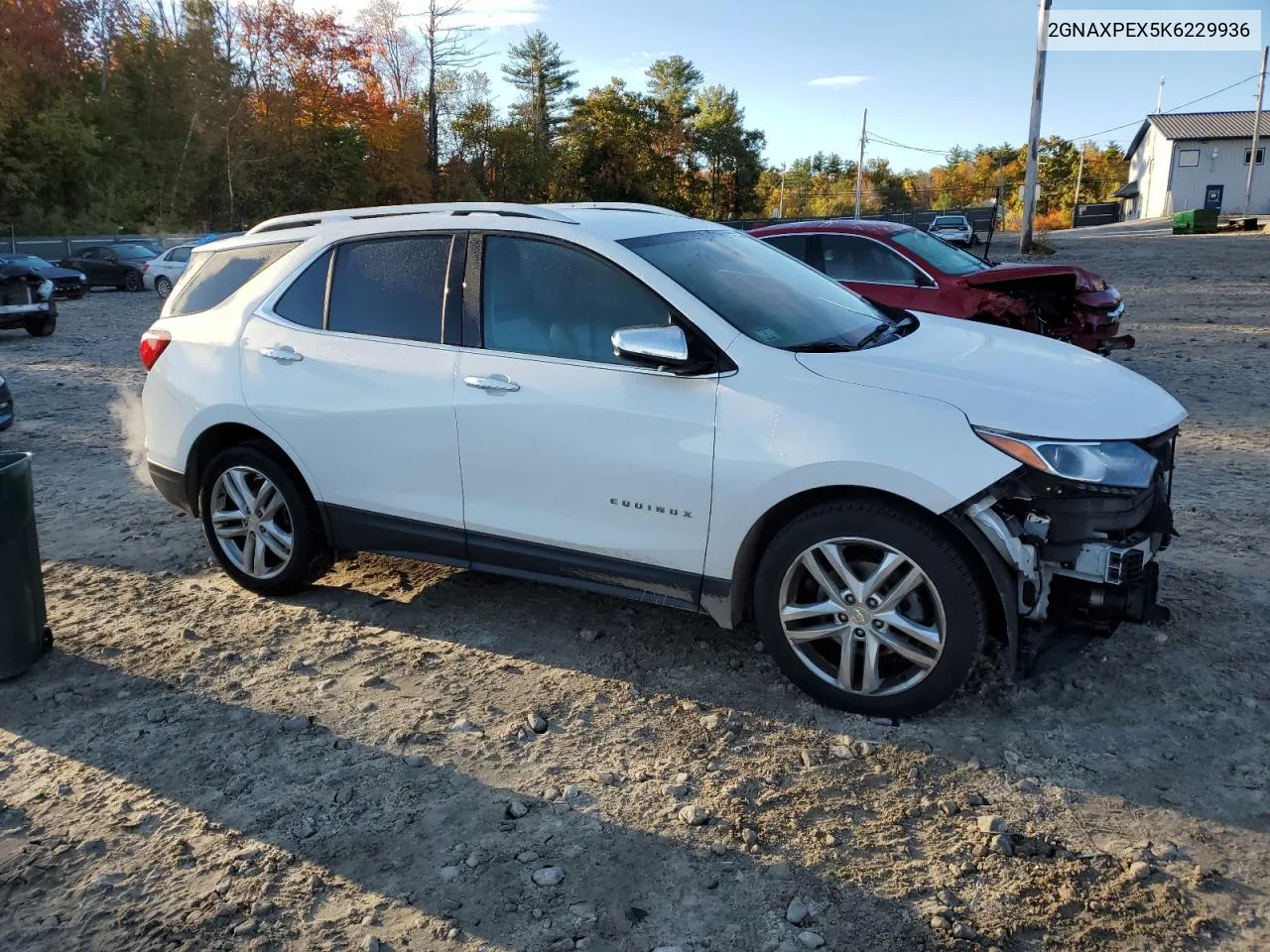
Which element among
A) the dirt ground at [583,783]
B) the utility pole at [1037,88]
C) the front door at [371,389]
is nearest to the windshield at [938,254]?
the dirt ground at [583,783]

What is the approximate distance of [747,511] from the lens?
145 inches

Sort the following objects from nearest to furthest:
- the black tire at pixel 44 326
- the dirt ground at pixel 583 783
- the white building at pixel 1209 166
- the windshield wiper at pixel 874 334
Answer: the dirt ground at pixel 583 783
the windshield wiper at pixel 874 334
the black tire at pixel 44 326
the white building at pixel 1209 166

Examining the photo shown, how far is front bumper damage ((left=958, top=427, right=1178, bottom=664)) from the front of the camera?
338 centimetres

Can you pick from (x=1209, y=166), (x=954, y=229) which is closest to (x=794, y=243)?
(x=954, y=229)

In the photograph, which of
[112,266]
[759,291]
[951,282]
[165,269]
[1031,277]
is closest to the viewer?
[759,291]

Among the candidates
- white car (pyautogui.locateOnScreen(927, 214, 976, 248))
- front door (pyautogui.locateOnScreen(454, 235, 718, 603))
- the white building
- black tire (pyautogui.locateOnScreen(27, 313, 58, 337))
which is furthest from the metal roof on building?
front door (pyautogui.locateOnScreen(454, 235, 718, 603))

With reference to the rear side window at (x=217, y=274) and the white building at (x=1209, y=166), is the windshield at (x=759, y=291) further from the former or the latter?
the white building at (x=1209, y=166)

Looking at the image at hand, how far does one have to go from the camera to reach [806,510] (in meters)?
3.66

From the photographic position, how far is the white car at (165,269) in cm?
2691

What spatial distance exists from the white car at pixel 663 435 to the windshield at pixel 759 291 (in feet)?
0.06

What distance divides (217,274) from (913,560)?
12.3 ft

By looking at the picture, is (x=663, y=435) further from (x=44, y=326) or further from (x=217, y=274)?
(x=44, y=326)

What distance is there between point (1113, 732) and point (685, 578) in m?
1.64

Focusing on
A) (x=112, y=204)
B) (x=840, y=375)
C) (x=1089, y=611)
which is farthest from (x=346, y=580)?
(x=112, y=204)
